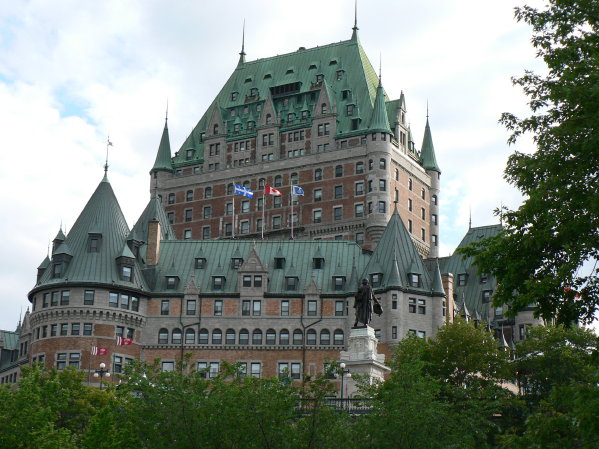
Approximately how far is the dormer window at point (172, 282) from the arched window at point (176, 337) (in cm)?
461

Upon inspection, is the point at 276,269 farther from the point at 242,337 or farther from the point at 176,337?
the point at 176,337

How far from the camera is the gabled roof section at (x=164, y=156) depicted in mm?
160125

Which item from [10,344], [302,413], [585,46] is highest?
[10,344]

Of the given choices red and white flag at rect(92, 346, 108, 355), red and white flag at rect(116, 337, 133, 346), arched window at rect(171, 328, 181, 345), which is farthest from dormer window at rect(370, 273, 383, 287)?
red and white flag at rect(92, 346, 108, 355)

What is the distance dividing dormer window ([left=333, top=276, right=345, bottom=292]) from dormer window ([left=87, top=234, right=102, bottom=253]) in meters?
22.8

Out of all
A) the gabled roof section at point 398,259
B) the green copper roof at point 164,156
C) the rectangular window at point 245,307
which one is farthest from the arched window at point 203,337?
the green copper roof at point 164,156

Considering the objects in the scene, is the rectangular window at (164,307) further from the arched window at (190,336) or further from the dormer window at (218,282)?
the dormer window at (218,282)

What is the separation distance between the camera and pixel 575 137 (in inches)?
1594

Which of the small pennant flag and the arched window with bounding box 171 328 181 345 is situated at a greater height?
the small pennant flag

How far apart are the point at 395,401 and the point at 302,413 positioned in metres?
4.36

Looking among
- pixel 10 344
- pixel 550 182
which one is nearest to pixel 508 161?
pixel 550 182

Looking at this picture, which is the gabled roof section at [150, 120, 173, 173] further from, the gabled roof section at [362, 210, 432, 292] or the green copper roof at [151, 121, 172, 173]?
the gabled roof section at [362, 210, 432, 292]

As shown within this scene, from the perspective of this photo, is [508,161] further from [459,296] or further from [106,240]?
[459,296]

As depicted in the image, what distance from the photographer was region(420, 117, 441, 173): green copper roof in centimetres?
15448
